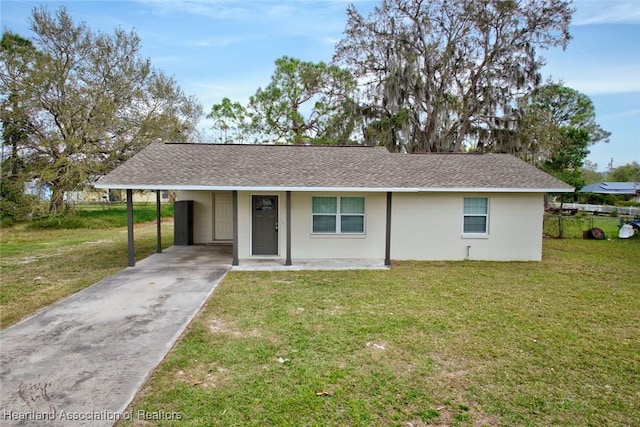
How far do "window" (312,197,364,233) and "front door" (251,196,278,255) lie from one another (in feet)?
4.02

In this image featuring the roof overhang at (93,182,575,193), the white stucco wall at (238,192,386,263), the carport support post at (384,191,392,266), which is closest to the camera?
the roof overhang at (93,182,575,193)

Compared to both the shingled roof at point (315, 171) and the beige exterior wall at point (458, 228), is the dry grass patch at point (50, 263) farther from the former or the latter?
the beige exterior wall at point (458, 228)

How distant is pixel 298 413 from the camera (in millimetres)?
3248

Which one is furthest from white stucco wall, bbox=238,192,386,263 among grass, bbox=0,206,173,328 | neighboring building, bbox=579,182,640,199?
neighboring building, bbox=579,182,640,199

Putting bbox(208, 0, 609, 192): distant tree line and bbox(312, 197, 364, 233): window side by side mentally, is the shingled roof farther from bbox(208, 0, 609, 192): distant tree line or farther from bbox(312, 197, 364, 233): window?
bbox(208, 0, 609, 192): distant tree line

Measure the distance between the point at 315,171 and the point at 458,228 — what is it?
4740 millimetres

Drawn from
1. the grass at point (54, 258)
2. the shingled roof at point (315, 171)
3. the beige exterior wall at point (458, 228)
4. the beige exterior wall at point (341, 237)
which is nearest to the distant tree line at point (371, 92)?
the grass at point (54, 258)

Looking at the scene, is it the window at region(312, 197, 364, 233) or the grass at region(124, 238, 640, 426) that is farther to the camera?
the window at region(312, 197, 364, 233)

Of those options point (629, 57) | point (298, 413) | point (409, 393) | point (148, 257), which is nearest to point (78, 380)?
point (298, 413)

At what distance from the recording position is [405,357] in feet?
14.5

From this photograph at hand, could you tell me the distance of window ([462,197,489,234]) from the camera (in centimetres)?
1077

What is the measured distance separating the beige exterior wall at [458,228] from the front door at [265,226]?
362 cm

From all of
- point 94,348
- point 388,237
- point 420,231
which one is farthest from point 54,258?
point 420,231

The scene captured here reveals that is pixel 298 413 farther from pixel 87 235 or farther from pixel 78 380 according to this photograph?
pixel 87 235
